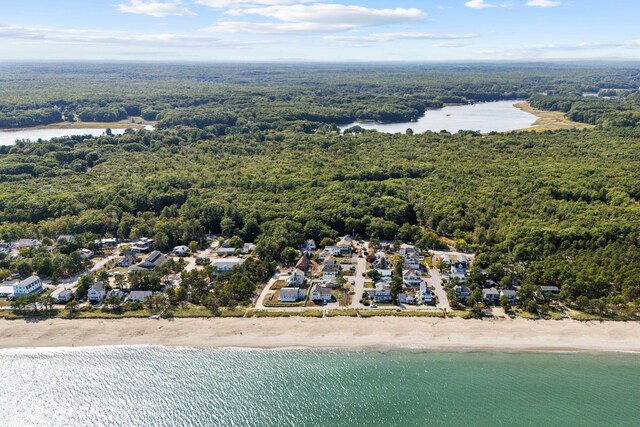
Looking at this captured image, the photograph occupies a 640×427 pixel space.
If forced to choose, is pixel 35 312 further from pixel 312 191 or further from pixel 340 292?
pixel 312 191

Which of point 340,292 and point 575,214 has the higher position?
point 575,214

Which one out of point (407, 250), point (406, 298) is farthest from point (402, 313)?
point (407, 250)

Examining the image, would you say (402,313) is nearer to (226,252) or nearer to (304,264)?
(304,264)

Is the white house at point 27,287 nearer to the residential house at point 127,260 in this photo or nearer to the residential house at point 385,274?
the residential house at point 127,260

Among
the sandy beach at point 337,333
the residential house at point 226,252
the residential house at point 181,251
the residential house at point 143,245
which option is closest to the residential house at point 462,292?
the sandy beach at point 337,333

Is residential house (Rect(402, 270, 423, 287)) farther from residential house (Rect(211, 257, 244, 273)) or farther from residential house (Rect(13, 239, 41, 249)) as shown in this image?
residential house (Rect(13, 239, 41, 249))

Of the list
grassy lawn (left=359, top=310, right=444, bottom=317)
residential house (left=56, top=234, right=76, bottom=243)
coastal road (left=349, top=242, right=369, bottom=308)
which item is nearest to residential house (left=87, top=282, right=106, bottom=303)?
residential house (left=56, top=234, right=76, bottom=243)

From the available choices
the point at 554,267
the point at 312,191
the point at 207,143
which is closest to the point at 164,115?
the point at 207,143
